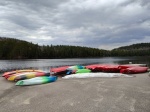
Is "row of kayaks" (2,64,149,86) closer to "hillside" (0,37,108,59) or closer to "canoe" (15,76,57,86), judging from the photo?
"canoe" (15,76,57,86)

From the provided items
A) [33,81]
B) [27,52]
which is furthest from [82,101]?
[27,52]

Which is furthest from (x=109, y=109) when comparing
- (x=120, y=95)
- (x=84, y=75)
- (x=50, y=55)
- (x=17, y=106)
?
(x=50, y=55)

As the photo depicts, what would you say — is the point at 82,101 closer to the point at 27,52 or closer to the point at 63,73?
the point at 63,73

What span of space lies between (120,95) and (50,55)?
106m

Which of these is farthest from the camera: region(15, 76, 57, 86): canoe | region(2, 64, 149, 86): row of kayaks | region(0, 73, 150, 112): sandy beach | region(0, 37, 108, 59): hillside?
region(0, 37, 108, 59): hillside

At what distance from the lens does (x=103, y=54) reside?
481 ft

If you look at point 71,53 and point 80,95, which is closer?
point 80,95

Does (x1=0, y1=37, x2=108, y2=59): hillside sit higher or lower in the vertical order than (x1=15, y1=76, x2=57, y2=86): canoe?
higher

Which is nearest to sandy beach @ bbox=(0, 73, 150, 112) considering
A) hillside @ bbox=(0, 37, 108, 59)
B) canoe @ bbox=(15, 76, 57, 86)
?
canoe @ bbox=(15, 76, 57, 86)

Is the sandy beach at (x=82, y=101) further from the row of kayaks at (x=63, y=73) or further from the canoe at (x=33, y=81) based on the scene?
the row of kayaks at (x=63, y=73)

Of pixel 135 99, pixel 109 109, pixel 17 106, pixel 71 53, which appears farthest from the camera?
pixel 71 53

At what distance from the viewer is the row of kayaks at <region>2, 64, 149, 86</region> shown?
10.3 meters

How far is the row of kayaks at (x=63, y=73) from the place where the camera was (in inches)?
405

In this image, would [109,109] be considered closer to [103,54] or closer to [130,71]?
[130,71]
